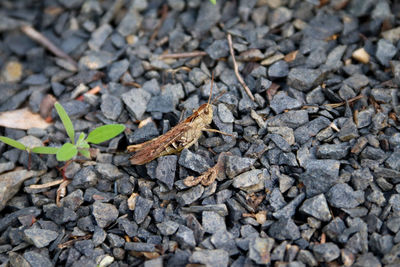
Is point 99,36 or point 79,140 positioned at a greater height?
point 99,36

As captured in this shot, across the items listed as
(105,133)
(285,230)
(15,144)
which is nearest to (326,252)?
(285,230)

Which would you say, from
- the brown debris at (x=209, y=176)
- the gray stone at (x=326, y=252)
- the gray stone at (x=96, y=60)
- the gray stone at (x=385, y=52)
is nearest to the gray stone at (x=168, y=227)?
the brown debris at (x=209, y=176)

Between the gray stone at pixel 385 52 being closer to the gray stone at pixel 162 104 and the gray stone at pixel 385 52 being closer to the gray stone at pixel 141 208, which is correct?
the gray stone at pixel 162 104

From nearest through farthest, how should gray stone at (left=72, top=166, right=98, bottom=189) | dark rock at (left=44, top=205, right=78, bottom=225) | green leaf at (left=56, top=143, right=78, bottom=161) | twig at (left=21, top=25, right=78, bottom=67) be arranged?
green leaf at (left=56, top=143, right=78, bottom=161), dark rock at (left=44, top=205, right=78, bottom=225), gray stone at (left=72, top=166, right=98, bottom=189), twig at (left=21, top=25, right=78, bottom=67)

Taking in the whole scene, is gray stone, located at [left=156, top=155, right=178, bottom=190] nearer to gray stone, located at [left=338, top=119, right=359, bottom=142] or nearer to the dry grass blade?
the dry grass blade

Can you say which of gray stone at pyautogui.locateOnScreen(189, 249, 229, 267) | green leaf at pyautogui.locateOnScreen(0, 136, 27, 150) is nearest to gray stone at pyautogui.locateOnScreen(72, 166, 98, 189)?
green leaf at pyautogui.locateOnScreen(0, 136, 27, 150)

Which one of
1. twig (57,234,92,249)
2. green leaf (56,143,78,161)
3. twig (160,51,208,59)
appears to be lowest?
twig (57,234,92,249)

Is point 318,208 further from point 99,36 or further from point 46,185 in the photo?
point 99,36
